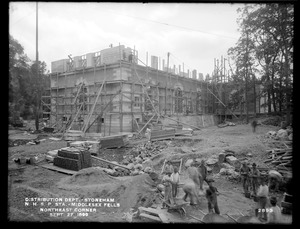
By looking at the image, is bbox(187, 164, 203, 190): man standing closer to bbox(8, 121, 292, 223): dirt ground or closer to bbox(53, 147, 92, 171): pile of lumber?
bbox(8, 121, 292, 223): dirt ground

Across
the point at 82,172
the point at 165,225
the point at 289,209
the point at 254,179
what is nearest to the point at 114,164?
the point at 82,172

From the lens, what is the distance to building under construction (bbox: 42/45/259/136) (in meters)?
16.1

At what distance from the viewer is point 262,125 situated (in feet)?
50.0

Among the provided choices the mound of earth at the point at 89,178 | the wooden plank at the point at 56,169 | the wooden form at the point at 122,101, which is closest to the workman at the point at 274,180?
the mound of earth at the point at 89,178

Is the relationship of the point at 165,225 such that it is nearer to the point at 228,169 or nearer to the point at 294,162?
the point at 294,162

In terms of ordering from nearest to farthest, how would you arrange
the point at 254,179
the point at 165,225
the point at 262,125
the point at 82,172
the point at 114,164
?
the point at 165,225 → the point at 254,179 → the point at 82,172 → the point at 114,164 → the point at 262,125

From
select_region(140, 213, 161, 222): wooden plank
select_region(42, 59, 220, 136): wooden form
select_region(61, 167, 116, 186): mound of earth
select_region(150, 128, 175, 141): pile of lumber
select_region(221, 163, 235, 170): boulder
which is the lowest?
select_region(140, 213, 161, 222): wooden plank

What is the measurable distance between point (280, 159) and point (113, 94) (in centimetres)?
1235

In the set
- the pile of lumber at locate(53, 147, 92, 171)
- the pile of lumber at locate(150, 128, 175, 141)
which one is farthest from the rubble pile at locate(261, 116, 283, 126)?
the pile of lumber at locate(53, 147, 92, 171)

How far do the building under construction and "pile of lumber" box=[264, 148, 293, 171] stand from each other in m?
8.42

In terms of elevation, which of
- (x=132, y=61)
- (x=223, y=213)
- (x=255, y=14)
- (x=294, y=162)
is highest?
(x=255, y=14)

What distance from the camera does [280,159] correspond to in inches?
313

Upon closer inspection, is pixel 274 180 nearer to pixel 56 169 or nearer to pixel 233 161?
pixel 233 161
